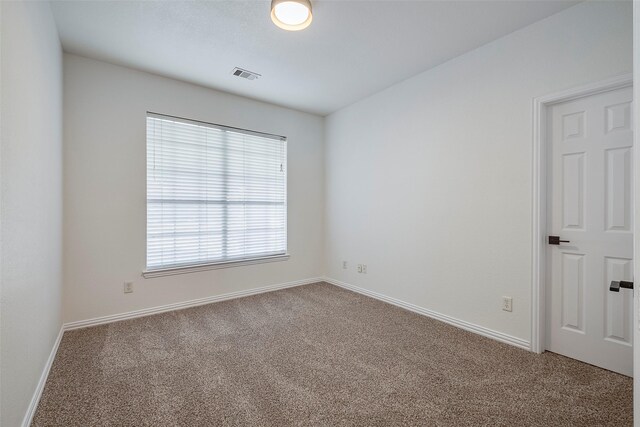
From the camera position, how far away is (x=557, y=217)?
7.79 feet

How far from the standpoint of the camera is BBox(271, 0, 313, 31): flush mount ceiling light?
2053 millimetres

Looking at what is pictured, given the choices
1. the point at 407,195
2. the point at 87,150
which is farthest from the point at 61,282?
the point at 407,195

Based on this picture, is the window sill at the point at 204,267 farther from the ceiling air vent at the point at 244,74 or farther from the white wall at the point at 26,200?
the ceiling air vent at the point at 244,74

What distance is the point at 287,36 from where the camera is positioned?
259cm

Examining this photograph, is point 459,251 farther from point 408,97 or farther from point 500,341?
point 408,97

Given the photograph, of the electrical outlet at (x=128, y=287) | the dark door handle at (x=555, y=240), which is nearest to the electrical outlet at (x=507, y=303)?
the dark door handle at (x=555, y=240)

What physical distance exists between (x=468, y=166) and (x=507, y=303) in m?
1.32

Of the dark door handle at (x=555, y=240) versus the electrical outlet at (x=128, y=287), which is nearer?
the dark door handle at (x=555, y=240)

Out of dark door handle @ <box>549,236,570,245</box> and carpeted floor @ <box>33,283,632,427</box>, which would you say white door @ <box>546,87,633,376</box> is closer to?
dark door handle @ <box>549,236,570,245</box>

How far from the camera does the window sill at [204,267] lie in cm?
331

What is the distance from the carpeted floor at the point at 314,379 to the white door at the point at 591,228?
224 millimetres

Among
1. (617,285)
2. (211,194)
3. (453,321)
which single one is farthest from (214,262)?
(617,285)

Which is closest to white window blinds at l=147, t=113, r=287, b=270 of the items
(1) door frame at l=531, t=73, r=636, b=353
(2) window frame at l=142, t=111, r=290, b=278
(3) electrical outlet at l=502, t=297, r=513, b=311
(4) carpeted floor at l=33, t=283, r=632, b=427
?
(2) window frame at l=142, t=111, r=290, b=278

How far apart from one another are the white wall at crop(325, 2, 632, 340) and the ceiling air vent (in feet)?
→ 5.05
